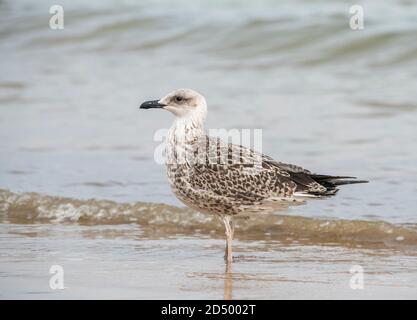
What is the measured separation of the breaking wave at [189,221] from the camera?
29.2 feet

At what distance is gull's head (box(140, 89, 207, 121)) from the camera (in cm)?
833

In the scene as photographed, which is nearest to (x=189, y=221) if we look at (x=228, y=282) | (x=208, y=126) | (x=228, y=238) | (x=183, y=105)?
(x=228, y=238)

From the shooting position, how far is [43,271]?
301 inches

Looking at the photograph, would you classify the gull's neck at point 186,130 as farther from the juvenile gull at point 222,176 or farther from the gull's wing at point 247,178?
the gull's wing at point 247,178

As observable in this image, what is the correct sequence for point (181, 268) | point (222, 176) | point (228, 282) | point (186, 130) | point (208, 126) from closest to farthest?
point (228, 282)
point (181, 268)
point (222, 176)
point (186, 130)
point (208, 126)

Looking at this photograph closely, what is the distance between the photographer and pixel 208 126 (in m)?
12.3

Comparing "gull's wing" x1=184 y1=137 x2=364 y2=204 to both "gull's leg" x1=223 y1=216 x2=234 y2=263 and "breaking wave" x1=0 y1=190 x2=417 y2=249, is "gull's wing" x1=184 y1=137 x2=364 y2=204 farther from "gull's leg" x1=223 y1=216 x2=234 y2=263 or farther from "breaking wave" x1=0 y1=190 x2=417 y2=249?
"breaking wave" x1=0 y1=190 x2=417 y2=249

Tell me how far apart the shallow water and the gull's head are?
1.11m

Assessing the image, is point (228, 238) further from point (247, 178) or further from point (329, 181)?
point (329, 181)

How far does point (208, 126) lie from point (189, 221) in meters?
2.92

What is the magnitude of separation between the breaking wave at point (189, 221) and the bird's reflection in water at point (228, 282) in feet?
2.86

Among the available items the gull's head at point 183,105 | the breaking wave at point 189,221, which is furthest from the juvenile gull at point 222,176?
the breaking wave at point 189,221

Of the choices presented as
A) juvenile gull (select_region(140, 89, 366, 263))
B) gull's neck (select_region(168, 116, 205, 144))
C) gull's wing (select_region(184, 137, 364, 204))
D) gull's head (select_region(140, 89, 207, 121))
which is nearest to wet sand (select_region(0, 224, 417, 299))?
juvenile gull (select_region(140, 89, 366, 263))
